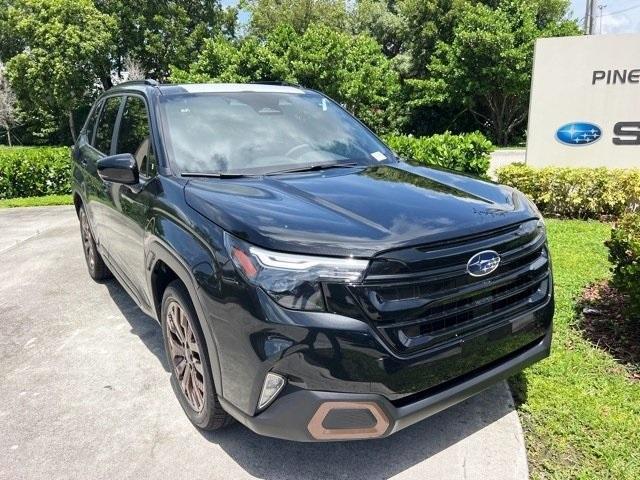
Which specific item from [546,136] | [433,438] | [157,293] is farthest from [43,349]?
[546,136]

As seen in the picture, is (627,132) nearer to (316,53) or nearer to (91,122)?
(91,122)

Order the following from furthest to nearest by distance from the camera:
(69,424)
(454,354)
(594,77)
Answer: (594,77) < (69,424) < (454,354)

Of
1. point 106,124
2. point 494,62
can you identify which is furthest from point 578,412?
point 494,62

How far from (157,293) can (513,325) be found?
78.2 inches

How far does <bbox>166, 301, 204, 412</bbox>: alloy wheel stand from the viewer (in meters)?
2.83

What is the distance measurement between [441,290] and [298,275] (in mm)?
606

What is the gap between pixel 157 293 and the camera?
10.7ft

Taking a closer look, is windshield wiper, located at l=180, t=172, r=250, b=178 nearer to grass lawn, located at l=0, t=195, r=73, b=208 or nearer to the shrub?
the shrub

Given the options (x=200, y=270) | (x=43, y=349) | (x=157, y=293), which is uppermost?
(x=200, y=270)

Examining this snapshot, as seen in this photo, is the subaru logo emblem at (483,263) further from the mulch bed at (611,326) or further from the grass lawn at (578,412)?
the mulch bed at (611,326)

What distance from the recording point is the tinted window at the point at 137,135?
337 centimetres

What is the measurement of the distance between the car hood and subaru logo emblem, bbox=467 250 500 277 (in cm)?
11

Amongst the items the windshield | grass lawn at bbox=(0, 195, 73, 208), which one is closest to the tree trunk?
grass lawn at bbox=(0, 195, 73, 208)

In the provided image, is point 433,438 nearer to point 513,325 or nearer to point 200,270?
point 513,325
